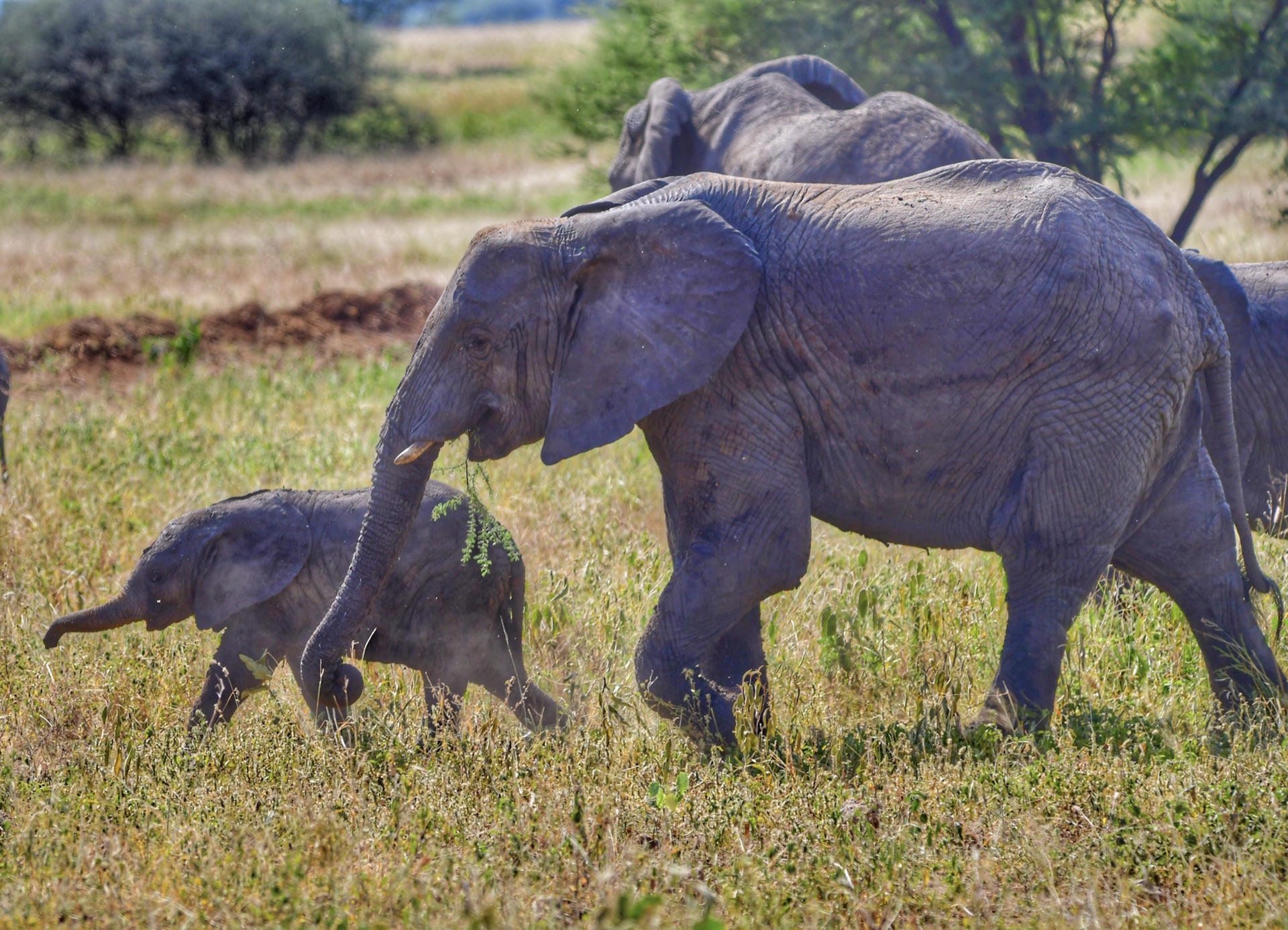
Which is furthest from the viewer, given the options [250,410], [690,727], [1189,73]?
[1189,73]

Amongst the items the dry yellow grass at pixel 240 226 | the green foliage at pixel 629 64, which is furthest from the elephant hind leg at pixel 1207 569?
the green foliage at pixel 629 64

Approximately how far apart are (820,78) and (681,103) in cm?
96

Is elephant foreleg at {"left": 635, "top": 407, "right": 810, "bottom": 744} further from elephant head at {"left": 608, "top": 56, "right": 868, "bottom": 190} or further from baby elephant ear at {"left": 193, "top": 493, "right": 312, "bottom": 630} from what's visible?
elephant head at {"left": 608, "top": 56, "right": 868, "bottom": 190}

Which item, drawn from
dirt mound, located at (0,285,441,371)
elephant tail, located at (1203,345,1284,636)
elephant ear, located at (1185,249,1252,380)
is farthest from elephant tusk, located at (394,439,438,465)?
dirt mound, located at (0,285,441,371)

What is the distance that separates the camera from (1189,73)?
12984 mm

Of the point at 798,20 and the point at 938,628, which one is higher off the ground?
the point at 798,20

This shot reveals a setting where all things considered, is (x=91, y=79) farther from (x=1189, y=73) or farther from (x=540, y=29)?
(x=540, y=29)

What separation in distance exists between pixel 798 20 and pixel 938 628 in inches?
358

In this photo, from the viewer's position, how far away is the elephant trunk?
479cm

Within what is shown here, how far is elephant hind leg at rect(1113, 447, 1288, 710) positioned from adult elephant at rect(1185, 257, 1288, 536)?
1.10 m

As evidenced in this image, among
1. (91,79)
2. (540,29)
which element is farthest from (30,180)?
(540,29)

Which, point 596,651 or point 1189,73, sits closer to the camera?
point 596,651

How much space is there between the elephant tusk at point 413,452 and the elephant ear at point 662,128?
5063mm

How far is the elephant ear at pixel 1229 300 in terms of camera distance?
5.38 m
